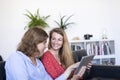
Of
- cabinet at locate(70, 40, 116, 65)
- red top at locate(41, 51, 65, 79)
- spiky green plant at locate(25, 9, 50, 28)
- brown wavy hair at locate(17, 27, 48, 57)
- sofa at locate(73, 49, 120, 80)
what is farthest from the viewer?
cabinet at locate(70, 40, 116, 65)

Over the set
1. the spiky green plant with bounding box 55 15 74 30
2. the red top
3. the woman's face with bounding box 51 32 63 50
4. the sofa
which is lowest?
→ the sofa

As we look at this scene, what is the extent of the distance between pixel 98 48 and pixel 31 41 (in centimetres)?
291

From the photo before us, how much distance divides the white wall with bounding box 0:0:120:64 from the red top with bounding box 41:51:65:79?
2.43 metres

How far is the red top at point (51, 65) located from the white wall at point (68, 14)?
2.43 meters

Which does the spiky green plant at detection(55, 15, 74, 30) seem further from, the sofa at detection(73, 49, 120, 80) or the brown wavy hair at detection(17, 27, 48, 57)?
the brown wavy hair at detection(17, 27, 48, 57)

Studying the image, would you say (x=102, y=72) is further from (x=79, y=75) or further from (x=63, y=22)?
(x=63, y=22)

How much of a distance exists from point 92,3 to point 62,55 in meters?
2.61

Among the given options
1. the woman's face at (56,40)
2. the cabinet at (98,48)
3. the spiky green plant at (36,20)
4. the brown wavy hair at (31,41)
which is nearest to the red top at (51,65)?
the woman's face at (56,40)

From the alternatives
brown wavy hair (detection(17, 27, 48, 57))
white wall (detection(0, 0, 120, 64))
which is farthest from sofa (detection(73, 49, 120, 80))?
white wall (detection(0, 0, 120, 64))

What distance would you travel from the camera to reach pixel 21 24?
458cm

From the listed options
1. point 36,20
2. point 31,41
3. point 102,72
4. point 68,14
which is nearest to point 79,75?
point 102,72

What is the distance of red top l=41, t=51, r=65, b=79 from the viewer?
7.12 feet

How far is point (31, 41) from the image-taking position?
6.02 feet

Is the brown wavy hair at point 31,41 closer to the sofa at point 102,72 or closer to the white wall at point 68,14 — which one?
the sofa at point 102,72
